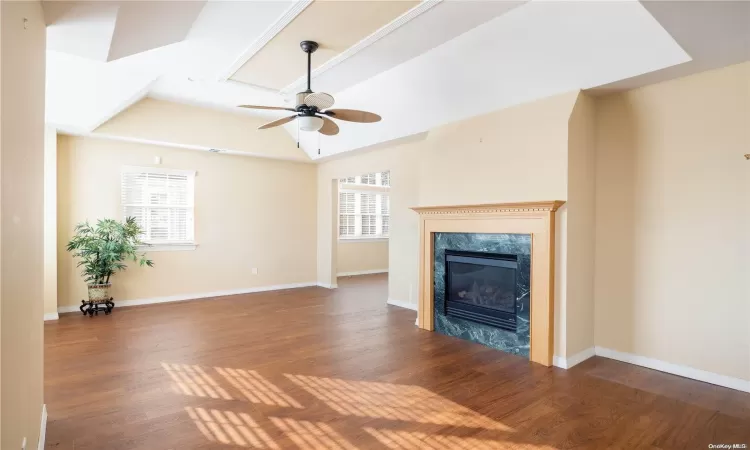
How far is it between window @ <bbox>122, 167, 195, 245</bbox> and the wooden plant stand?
1.09m

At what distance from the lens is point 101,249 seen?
5.32 m

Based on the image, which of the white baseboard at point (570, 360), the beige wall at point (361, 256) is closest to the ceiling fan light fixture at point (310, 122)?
the white baseboard at point (570, 360)

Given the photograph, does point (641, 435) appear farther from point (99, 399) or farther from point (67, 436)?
point (99, 399)

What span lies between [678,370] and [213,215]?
6.57m

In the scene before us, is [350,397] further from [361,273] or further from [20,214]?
[361,273]

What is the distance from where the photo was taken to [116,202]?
5926 millimetres

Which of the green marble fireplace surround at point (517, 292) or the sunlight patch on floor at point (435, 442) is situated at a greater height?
the green marble fireplace surround at point (517, 292)

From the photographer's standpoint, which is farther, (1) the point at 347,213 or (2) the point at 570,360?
(1) the point at 347,213

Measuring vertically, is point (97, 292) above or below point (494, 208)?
below

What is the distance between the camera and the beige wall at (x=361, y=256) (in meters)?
9.52

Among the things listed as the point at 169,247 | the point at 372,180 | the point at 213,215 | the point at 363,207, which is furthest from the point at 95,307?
the point at 372,180

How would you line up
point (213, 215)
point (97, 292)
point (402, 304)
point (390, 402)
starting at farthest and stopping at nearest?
point (213, 215)
point (402, 304)
point (97, 292)
point (390, 402)

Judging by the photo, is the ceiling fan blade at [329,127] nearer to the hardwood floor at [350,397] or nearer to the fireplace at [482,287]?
the fireplace at [482,287]

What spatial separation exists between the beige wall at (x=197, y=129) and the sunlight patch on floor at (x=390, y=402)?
445 cm
